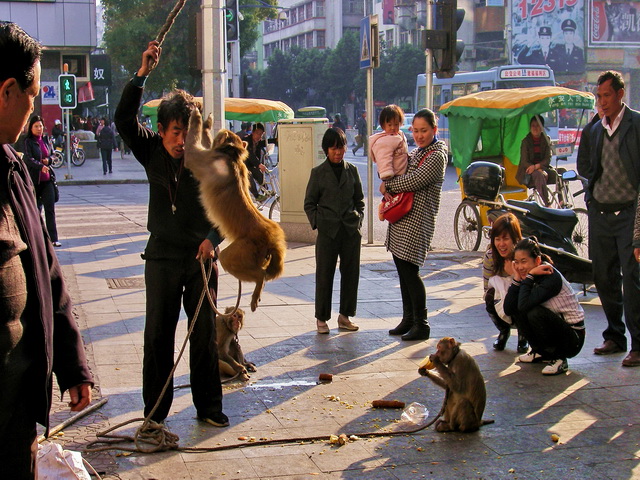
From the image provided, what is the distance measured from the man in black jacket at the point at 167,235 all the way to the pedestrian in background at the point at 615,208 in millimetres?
3333

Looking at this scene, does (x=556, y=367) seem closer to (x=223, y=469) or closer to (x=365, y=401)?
(x=365, y=401)

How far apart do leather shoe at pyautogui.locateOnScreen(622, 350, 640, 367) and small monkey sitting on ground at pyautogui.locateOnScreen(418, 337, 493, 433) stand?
6.19ft

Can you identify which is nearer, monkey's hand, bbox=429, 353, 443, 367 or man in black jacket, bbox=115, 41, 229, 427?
man in black jacket, bbox=115, 41, 229, 427

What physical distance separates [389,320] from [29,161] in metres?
6.40

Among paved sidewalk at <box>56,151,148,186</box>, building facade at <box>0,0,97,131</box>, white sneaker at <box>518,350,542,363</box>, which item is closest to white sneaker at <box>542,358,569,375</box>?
white sneaker at <box>518,350,542,363</box>

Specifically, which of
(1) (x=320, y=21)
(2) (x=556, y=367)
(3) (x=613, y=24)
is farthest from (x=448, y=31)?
(1) (x=320, y=21)

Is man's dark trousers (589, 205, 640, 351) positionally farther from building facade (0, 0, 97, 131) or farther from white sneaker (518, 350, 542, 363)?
building facade (0, 0, 97, 131)

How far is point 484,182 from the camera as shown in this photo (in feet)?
34.1

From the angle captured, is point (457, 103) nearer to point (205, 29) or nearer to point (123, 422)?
point (205, 29)

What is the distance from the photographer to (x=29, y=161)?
11.8 m

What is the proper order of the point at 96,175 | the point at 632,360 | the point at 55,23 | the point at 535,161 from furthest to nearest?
the point at 55,23, the point at 96,175, the point at 535,161, the point at 632,360

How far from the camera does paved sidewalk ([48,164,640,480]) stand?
4484 millimetres

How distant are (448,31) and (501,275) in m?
6.14

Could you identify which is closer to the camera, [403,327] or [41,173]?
[403,327]
